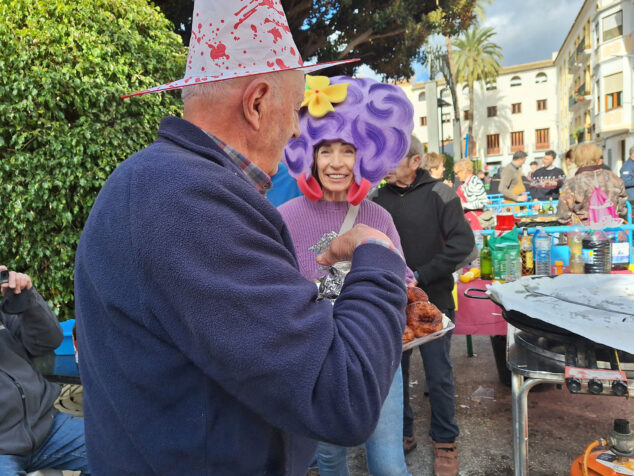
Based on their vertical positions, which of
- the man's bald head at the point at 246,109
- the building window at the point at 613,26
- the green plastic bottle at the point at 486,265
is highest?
the building window at the point at 613,26

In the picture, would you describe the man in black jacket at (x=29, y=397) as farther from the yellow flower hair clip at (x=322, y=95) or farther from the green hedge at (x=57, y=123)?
the green hedge at (x=57, y=123)

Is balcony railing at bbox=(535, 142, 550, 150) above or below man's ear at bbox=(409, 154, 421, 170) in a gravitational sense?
above

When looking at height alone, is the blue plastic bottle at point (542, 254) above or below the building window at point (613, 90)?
below

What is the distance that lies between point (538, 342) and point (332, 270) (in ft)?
3.27

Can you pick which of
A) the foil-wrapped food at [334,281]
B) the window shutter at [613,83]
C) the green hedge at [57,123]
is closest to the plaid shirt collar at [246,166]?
the foil-wrapped food at [334,281]

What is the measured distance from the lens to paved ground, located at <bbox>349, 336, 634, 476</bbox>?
289cm

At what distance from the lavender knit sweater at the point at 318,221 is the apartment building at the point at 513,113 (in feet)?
156

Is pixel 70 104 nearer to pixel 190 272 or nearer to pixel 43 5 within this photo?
A: pixel 43 5

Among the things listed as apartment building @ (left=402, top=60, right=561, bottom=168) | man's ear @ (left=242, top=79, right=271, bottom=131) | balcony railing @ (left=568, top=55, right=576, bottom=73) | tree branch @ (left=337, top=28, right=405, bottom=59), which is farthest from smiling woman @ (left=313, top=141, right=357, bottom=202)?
apartment building @ (left=402, top=60, right=561, bottom=168)

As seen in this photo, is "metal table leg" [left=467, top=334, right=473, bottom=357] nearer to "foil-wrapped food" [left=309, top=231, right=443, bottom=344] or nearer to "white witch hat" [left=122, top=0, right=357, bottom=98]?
"foil-wrapped food" [left=309, top=231, right=443, bottom=344]

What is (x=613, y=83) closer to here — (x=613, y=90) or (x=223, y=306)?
(x=613, y=90)

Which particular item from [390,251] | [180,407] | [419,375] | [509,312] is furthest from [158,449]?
[419,375]

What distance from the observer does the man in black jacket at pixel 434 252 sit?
285cm

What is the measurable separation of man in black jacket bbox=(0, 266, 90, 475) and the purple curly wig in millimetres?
1493
